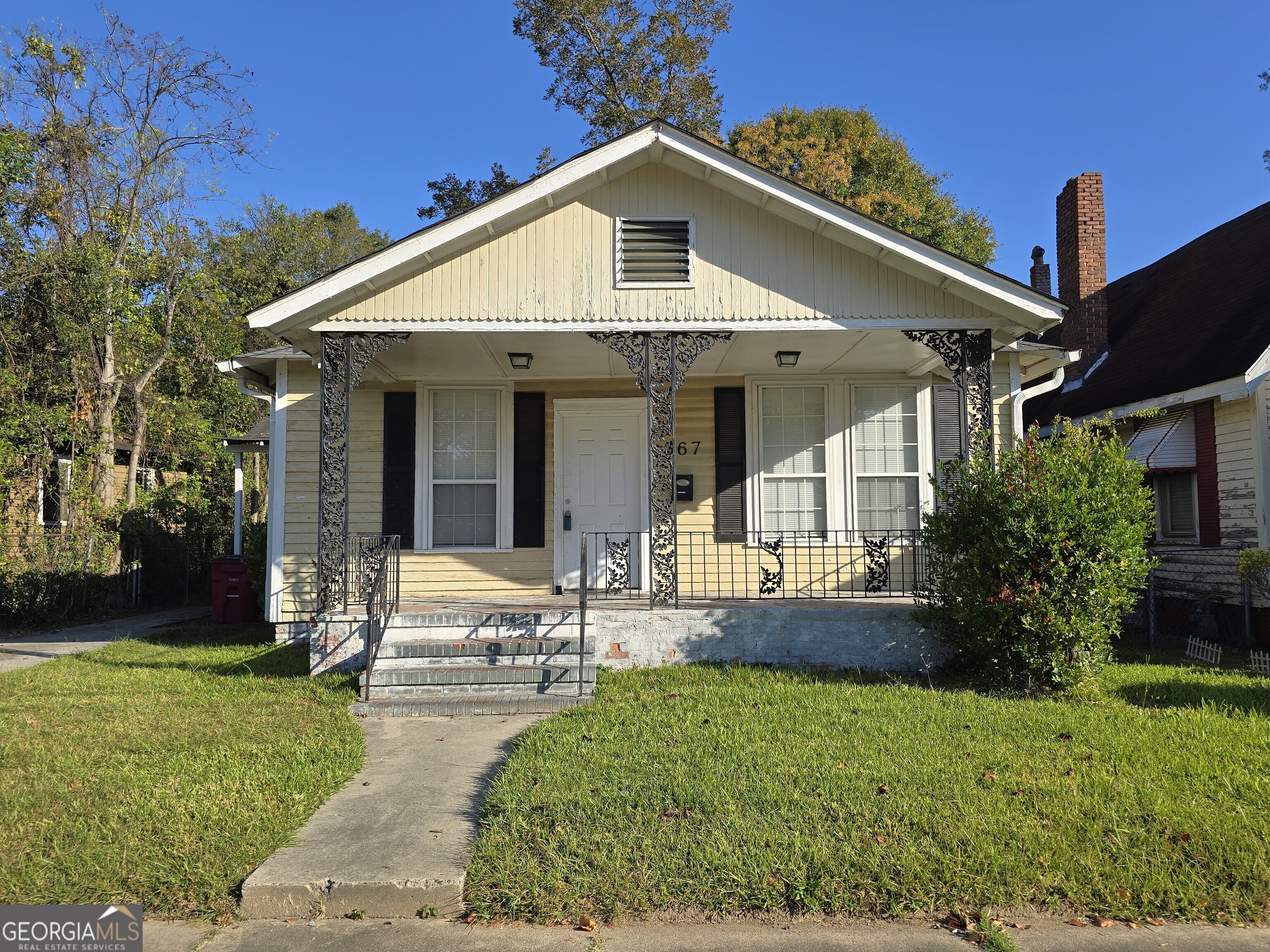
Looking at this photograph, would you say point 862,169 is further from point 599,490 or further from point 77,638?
point 77,638

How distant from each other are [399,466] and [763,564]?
4586 mm

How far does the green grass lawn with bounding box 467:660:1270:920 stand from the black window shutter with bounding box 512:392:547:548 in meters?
4.07

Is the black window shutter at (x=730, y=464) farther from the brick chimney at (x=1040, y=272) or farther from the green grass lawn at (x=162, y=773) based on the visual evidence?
the brick chimney at (x=1040, y=272)

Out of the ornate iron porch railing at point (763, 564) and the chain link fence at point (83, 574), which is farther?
the chain link fence at point (83, 574)

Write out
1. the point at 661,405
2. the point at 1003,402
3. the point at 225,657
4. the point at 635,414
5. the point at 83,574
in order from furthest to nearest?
1. the point at 83,574
2. the point at 635,414
3. the point at 1003,402
4. the point at 225,657
5. the point at 661,405

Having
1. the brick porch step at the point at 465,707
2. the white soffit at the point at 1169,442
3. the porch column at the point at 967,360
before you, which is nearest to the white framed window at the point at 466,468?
the brick porch step at the point at 465,707

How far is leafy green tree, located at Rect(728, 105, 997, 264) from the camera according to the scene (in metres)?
22.6

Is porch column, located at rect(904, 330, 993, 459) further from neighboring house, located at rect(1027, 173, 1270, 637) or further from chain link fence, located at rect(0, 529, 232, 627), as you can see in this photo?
chain link fence, located at rect(0, 529, 232, 627)

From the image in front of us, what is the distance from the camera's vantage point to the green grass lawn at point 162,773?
12.5 feet

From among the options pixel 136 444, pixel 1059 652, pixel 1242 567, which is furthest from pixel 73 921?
pixel 136 444

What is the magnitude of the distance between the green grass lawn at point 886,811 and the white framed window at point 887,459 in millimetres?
3793

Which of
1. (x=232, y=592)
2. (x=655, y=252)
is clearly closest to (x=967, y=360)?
(x=655, y=252)

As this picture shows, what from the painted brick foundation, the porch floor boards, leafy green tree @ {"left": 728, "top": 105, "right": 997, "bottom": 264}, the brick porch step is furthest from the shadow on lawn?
leafy green tree @ {"left": 728, "top": 105, "right": 997, "bottom": 264}

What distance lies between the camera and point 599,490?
1045cm
